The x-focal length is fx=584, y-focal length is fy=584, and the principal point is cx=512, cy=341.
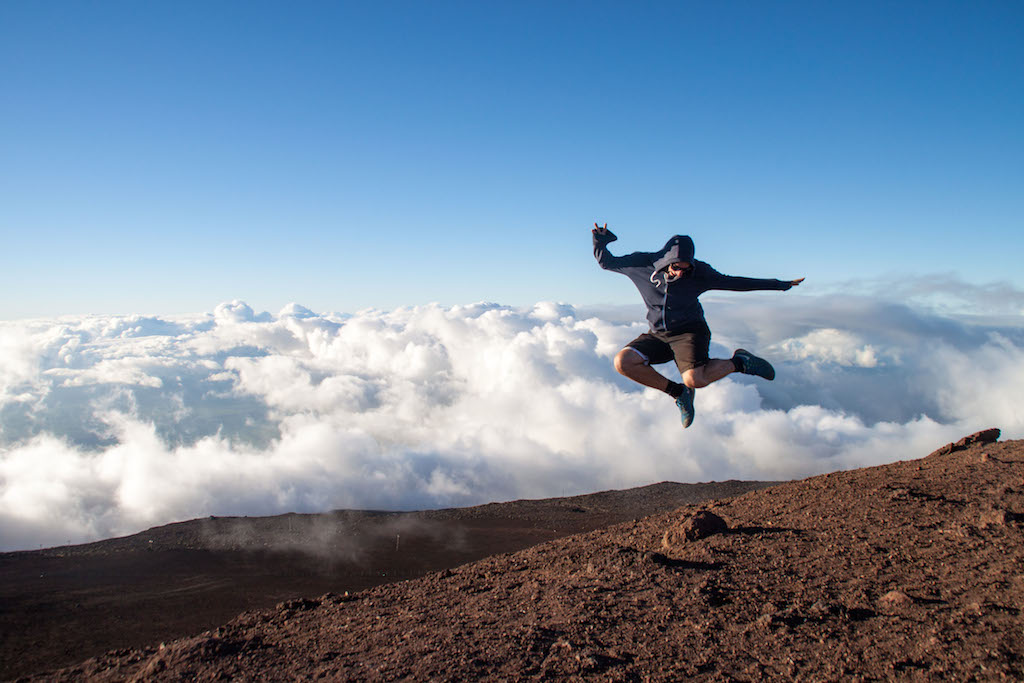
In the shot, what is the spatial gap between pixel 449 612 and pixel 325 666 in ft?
6.38

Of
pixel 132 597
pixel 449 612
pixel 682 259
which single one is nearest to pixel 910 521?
pixel 682 259

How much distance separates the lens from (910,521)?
9.46 meters

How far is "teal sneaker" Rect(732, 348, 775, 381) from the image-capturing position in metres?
7.69

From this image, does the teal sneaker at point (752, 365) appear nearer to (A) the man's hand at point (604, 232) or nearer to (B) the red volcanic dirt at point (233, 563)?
(A) the man's hand at point (604, 232)

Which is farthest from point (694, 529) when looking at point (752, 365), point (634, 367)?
point (634, 367)

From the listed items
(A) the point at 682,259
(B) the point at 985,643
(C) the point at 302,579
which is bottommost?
(C) the point at 302,579

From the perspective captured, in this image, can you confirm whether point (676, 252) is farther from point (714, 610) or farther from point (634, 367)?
point (714, 610)

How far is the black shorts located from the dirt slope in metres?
3.14

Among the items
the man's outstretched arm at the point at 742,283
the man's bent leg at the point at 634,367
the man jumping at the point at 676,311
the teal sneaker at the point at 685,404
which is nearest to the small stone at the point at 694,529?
the teal sneaker at the point at 685,404

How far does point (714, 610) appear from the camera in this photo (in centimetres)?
736

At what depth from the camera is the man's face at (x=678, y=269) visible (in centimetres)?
732

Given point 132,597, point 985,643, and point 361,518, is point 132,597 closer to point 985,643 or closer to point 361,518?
point 361,518

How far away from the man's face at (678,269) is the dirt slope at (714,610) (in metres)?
4.25

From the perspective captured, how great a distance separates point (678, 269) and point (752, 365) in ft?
5.51
